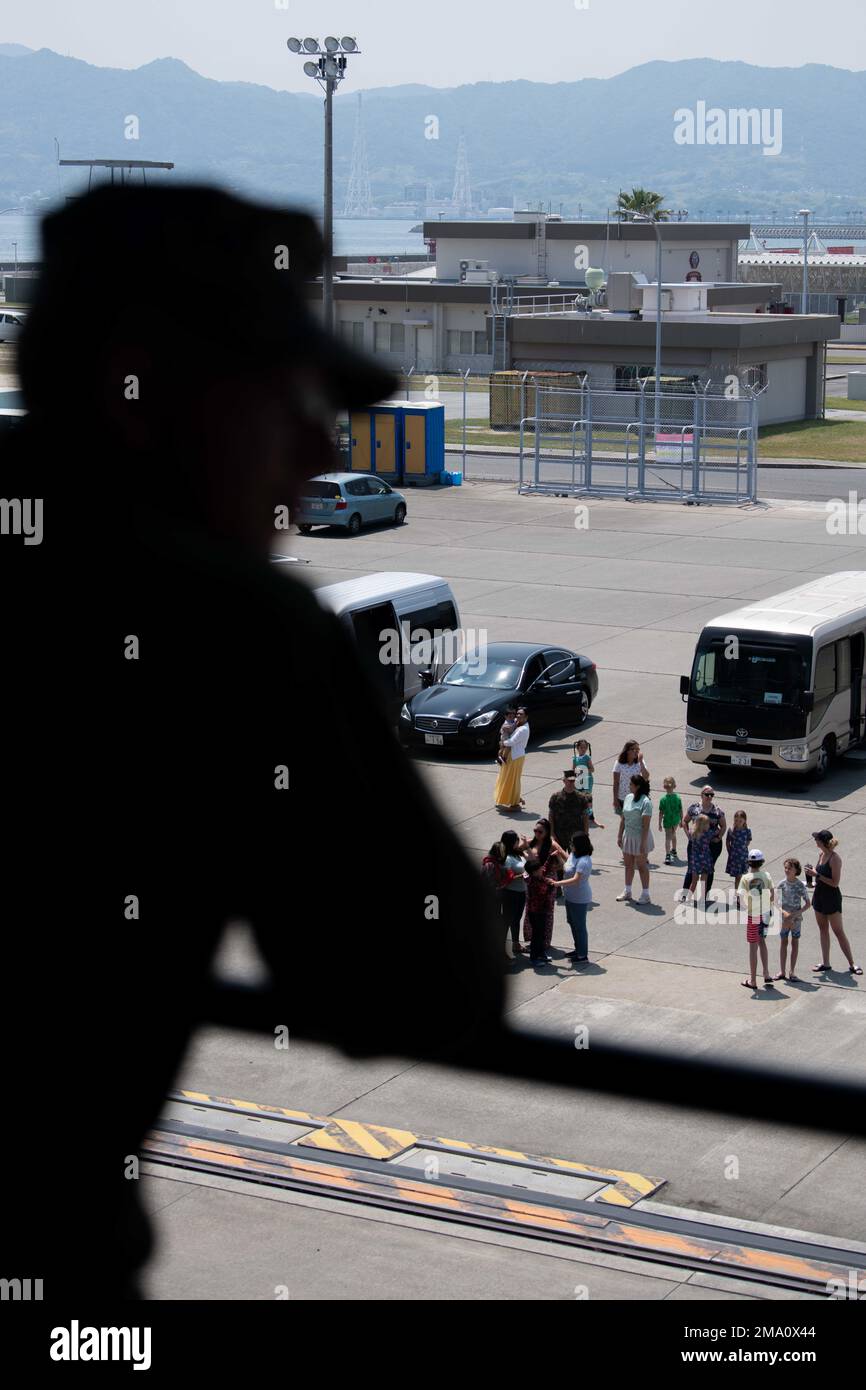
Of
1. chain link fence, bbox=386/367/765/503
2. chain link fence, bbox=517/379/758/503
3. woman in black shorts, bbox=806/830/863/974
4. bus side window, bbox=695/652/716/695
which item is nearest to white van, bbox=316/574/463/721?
bus side window, bbox=695/652/716/695

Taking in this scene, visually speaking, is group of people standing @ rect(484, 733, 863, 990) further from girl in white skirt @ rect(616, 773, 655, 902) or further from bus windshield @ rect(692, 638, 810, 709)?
bus windshield @ rect(692, 638, 810, 709)

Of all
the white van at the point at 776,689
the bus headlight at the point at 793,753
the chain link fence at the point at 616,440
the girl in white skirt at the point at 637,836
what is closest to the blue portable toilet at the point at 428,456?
the chain link fence at the point at 616,440

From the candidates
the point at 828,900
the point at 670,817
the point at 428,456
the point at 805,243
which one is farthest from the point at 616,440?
the point at 828,900

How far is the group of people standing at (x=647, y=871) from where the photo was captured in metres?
14.2

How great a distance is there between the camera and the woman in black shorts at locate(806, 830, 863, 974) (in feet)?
47.0

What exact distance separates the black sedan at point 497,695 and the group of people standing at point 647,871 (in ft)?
11.0

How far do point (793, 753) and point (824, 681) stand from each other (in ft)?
4.44

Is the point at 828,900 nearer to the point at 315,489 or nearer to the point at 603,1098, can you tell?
the point at 603,1098

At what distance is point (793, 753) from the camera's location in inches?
795

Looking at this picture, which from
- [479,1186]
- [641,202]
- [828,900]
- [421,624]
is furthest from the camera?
[641,202]

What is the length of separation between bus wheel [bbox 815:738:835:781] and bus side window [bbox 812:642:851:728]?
1.21ft

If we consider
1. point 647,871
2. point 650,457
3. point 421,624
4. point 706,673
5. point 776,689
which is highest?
point 650,457

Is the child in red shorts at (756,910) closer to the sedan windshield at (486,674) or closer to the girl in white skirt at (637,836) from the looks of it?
the girl in white skirt at (637,836)
